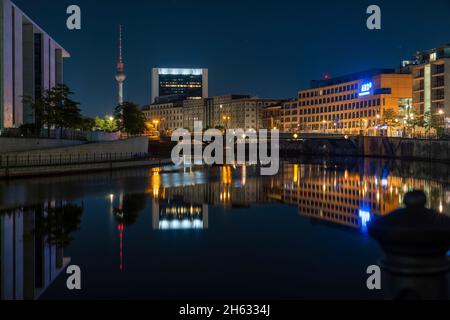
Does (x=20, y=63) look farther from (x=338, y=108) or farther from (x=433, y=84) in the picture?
(x=338, y=108)

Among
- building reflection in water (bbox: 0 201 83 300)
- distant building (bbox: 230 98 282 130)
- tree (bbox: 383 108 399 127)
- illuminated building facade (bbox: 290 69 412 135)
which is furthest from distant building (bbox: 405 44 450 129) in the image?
building reflection in water (bbox: 0 201 83 300)

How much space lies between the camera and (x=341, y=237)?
21141mm

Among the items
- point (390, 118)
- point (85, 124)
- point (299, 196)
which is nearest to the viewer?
point (299, 196)

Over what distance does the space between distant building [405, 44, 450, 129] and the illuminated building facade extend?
140 inches

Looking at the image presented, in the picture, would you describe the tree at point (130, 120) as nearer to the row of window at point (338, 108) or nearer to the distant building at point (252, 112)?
the row of window at point (338, 108)

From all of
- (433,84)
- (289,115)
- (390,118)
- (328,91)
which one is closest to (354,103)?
(328,91)

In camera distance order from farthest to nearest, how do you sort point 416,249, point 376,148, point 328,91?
point 328,91
point 376,148
point 416,249

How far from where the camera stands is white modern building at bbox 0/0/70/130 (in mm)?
57469

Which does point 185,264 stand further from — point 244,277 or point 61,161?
point 61,161

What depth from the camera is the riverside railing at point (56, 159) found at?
146 feet

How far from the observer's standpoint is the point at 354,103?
138375 mm

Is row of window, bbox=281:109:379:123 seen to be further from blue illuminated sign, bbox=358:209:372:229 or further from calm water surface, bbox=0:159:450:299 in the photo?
blue illuminated sign, bbox=358:209:372:229

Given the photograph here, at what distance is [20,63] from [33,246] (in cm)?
5221
